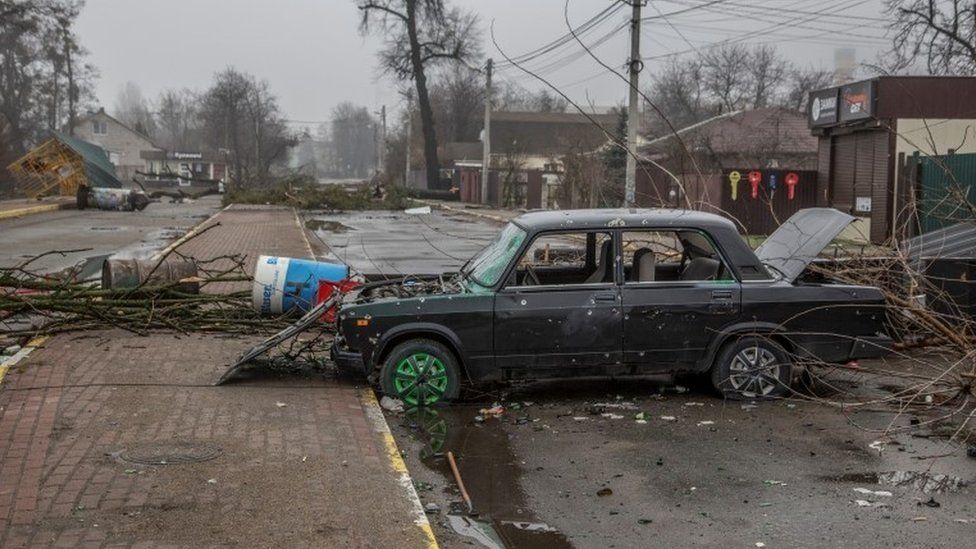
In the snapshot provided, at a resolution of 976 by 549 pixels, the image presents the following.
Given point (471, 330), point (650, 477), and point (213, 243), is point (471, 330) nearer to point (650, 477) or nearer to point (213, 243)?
point (650, 477)

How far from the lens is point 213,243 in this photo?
22.7 meters

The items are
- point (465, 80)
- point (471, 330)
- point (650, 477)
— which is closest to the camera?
point (650, 477)

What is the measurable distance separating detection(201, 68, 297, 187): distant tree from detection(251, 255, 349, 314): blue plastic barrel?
6971 cm

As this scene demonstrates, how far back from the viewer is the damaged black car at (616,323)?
24.2ft

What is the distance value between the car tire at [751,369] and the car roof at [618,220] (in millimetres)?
952

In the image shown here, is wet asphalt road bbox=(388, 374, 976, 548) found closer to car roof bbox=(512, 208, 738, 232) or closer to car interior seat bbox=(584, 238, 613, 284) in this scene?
car interior seat bbox=(584, 238, 613, 284)

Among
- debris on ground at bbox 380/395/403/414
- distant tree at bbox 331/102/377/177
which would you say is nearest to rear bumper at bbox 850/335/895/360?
debris on ground at bbox 380/395/403/414

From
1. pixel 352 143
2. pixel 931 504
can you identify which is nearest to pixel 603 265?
pixel 931 504

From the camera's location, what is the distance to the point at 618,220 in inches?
303

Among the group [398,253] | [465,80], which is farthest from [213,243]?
[465,80]

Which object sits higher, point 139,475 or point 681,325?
point 681,325

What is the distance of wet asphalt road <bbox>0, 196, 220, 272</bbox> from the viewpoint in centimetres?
1942

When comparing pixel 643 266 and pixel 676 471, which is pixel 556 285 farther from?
pixel 676 471

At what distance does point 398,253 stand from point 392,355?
1453 centimetres
